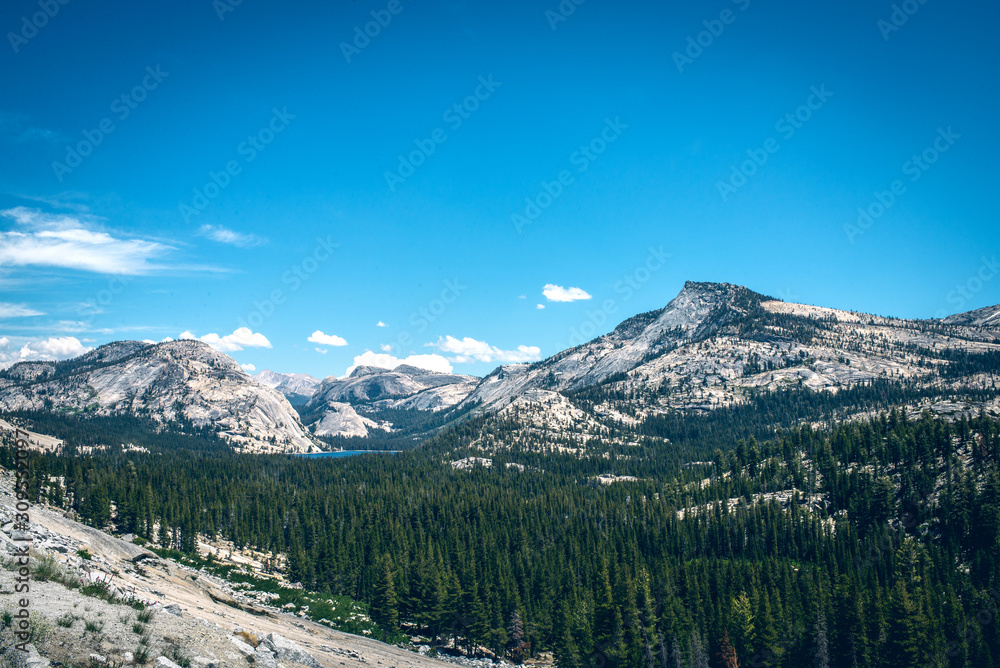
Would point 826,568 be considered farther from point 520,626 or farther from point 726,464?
point 726,464

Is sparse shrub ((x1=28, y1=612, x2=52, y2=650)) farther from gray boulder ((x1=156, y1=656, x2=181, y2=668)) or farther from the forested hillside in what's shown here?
the forested hillside

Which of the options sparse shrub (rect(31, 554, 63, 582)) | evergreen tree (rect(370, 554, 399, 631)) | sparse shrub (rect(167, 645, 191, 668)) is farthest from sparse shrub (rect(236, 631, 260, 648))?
evergreen tree (rect(370, 554, 399, 631))

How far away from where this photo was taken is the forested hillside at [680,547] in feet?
260

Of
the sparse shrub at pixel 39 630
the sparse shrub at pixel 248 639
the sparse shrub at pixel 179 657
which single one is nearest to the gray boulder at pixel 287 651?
the sparse shrub at pixel 248 639

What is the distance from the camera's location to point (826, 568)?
328 feet

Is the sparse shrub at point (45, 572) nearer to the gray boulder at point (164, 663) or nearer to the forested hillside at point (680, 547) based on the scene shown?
the gray boulder at point (164, 663)

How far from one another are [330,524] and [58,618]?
418 feet

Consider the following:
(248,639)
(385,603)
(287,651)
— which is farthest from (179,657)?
(385,603)

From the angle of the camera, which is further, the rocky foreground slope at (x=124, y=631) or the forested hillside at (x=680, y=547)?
the forested hillside at (x=680, y=547)

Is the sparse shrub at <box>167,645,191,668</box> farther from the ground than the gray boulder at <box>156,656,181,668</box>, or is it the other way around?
the gray boulder at <box>156,656,181,668</box>

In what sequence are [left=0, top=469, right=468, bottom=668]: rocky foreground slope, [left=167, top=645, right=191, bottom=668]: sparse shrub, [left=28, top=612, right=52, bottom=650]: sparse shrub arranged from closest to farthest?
[left=28, top=612, right=52, bottom=650]: sparse shrub → [left=0, top=469, right=468, bottom=668]: rocky foreground slope → [left=167, top=645, right=191, bottom=668]: sparse shrub

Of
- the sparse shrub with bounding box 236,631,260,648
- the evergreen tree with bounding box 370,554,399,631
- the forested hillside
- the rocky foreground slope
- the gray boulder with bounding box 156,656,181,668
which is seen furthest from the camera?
the evergreen tree with bounding box 370,554,399,631

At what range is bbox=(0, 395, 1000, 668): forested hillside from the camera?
79375 millimetres

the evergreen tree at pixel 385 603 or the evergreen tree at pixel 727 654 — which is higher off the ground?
the evergreen tree at pixel 385 603
